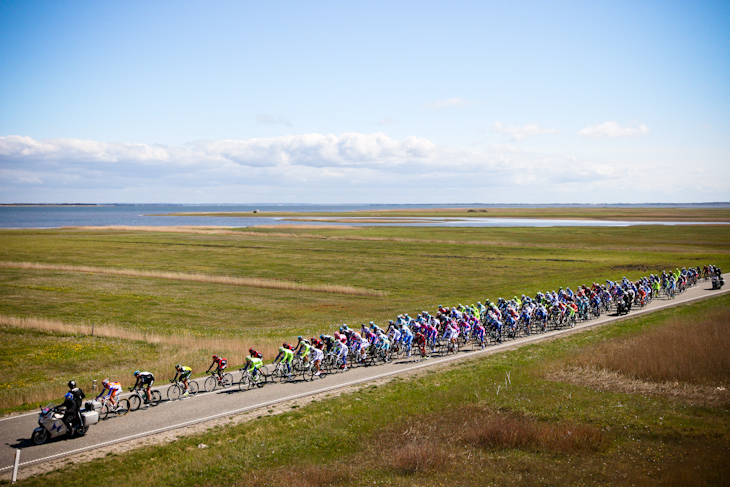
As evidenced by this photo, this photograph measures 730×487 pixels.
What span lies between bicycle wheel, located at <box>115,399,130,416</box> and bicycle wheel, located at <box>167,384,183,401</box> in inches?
77.2

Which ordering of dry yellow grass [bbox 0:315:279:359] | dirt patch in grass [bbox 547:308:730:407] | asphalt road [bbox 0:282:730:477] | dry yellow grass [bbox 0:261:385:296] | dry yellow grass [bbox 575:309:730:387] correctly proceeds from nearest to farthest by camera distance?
asphalt road [bbox 0:282:730:477] < dirt patch in grass [bbox 547:308:730:407] < dry yellow grass [bbox 575:309:730:387] < dry yellow grass [bbox 0:315:279:359] < dry yellow grass [bbox 0:261:385:296]

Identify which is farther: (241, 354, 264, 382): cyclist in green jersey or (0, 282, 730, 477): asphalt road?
(241, 354, 264, 382): cyclist in green jersey

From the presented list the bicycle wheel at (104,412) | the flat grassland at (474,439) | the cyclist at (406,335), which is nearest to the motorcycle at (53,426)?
the bicycle wheel at (104,412)

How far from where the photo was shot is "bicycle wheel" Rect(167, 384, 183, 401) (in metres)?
23.6

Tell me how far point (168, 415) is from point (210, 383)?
13.2 ft

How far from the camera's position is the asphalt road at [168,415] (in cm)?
1812

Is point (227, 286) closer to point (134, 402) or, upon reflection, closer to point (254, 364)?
point (254, 364)

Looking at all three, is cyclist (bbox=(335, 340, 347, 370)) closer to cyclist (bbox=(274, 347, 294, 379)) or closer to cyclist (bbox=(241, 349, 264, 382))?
cyclist (bbox=(274, 347, 294, 379))

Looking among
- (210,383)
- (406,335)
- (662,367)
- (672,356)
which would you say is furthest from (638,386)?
(210,383)

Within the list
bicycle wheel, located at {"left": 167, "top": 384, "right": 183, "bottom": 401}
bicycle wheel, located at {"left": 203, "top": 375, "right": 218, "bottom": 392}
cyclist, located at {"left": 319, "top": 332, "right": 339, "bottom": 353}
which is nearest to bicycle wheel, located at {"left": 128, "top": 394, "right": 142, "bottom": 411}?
bicycle wheel, located at {"left": 167, "top": 384, "right": 183, "bottom": 401}

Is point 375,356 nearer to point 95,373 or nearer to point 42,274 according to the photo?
point 95,373

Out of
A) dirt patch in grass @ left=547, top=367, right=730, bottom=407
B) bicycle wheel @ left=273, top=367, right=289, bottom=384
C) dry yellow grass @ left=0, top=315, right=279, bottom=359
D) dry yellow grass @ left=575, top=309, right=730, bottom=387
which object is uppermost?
dry yellow grass @ left=575, top=309, right=730, bottom=387

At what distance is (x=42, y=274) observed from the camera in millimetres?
67375

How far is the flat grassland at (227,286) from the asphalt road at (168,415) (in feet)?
16.5
